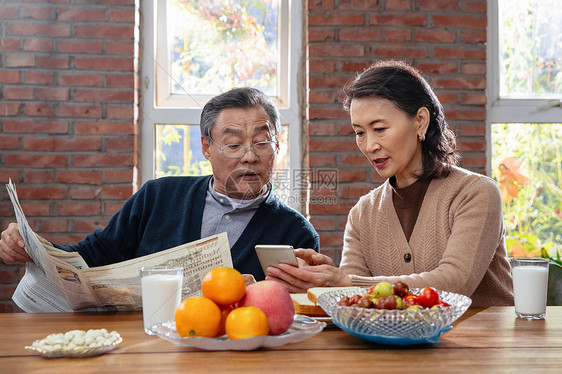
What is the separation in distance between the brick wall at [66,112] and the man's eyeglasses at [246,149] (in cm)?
90

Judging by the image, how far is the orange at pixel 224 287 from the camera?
0.94 m

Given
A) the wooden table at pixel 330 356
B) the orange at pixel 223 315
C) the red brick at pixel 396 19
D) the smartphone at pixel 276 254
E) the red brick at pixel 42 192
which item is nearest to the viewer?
the wooden table at pixel 330 356

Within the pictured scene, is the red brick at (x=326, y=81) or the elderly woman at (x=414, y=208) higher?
the red brick at (x=326, y=81)

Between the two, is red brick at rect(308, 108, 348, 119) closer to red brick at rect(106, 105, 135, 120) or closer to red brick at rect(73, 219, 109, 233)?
red brick at rect(106, 105, 135, 120)

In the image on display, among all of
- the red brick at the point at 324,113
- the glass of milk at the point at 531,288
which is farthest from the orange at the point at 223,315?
the red brick at the point at 324,113

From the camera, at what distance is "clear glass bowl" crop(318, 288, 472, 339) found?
90cm

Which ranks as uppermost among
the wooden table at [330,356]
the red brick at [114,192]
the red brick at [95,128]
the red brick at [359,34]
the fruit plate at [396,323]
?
the red brick at [359,34]

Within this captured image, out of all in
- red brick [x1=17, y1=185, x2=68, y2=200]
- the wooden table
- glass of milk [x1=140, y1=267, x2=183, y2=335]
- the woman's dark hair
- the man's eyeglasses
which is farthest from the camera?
red brick [x1=17, y1=185, x2=68, y2=200]

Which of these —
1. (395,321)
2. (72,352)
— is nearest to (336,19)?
(395,321)

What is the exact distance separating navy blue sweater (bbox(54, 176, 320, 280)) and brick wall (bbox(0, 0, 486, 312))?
680 millimetres

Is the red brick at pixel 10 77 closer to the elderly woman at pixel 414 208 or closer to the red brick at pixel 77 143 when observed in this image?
the red brick at pixel 77 143

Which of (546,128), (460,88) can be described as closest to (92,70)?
(460,88)

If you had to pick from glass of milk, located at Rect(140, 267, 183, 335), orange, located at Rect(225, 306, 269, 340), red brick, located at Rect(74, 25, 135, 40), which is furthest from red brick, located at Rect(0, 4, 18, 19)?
orange, located at Rect(225, 306, 269, 340)

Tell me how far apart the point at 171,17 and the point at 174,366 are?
90.3 inches
